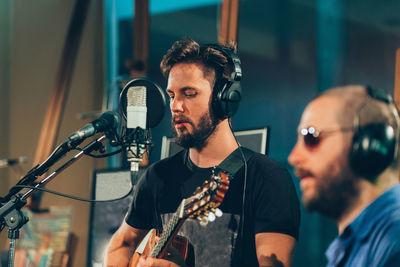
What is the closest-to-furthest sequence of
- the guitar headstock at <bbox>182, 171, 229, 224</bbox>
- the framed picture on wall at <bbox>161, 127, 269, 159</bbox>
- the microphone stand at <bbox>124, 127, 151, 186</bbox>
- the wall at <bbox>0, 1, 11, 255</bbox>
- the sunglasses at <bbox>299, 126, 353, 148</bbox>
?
the sunglasses at <bbox>299, 126, 353, 148</bbox> < the guitar headstock at <bbox>182, 171, 229, 224</bbox> < the microphone stand at <bbox>124, 127, 151, 186</bbox> < the framed picture on wall at <bbox>161, 127, 269, 159</bbox> < the wall at <bbox>0, 1, 11, 255</bbox>

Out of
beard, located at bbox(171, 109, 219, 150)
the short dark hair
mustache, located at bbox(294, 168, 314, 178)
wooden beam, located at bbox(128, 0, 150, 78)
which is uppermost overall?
wooden beam, located at bbox(128, 0, 150, 78)

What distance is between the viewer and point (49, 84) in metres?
4.80

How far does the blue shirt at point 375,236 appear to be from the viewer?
1.14 meters

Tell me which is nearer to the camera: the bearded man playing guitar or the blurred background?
the bearded man playing guitar

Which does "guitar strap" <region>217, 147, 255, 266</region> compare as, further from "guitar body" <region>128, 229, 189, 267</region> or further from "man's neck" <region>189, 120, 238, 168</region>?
"guitar body" <region>128, 229, 189, 267</region>

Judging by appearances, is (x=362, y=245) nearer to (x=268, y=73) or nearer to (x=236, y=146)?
(x=236, y=146)

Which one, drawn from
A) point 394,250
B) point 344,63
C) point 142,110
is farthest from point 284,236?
point 344,63

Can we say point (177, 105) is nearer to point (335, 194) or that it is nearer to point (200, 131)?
point (200, 131)

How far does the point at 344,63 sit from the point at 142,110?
6.01 feet

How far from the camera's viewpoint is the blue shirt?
114cm

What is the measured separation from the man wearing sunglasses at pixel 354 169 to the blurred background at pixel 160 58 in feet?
4.02

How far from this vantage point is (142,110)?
1.82 metres

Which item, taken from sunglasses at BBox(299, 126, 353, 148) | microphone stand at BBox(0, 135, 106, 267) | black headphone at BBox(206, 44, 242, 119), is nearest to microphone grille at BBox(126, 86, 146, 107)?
microphone stand at BBox(0, 135, 106, 267)

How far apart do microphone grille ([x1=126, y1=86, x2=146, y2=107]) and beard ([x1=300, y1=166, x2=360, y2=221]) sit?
726 millimetres
